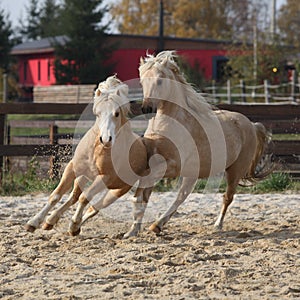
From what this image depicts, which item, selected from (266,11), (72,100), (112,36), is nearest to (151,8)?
(266,11)

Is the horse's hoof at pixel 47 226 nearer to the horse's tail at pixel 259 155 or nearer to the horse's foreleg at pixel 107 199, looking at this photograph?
the horse's foreleg at pixel 107 199

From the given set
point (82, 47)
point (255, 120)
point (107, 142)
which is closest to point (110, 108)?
point (107, 142)

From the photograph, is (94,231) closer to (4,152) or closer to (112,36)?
(4,152)

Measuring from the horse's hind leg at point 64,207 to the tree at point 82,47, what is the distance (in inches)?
1174

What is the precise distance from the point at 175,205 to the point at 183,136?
721mm

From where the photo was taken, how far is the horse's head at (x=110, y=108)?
19.1 ft

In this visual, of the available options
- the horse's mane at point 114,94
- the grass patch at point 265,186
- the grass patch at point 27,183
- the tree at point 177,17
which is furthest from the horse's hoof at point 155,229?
the tree at point 177,17

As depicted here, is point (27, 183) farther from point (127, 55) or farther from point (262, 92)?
point (127, 55)

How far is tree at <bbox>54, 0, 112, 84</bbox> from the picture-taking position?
36250mm

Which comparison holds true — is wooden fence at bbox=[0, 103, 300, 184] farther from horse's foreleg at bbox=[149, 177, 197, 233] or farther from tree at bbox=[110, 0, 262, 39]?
tree at bbox=[110, 0, 262, 39]

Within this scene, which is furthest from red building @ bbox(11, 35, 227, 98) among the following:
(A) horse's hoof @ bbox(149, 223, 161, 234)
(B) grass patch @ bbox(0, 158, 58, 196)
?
(A) horse's hoof @ bbox(149, 223, 161, 234)

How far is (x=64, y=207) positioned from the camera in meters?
6.42

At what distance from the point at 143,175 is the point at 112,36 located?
112 ft

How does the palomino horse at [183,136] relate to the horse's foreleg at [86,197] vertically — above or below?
above
